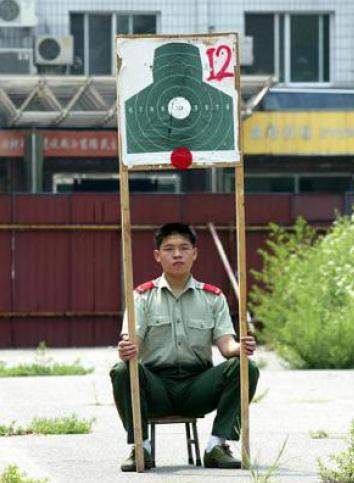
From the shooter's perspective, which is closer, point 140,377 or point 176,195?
point 140,377

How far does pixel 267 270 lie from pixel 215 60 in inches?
550

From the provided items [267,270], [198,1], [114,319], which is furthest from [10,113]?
[267,270]

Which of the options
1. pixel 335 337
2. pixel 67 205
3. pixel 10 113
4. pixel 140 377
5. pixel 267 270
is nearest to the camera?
pixel 140 377

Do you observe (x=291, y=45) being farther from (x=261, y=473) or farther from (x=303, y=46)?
(x=261, y=473)

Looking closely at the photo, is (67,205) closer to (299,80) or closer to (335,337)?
(335,337)

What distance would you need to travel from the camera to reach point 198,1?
34.9m

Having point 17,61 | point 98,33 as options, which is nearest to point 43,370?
point 17,61

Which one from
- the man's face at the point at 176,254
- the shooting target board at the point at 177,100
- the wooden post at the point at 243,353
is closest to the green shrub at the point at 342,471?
the wooden post at the point at 243,353

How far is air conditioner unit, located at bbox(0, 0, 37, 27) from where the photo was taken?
33.2 meters

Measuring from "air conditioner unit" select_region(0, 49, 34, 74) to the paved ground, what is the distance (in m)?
14.8

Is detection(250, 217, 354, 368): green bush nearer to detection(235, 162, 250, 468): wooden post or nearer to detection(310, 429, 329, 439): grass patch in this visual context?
detection(310, 429, 329, 439): grass patch

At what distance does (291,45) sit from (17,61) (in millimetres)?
5932

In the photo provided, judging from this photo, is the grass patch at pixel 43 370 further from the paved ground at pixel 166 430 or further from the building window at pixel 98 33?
the building window at pixel 98 33

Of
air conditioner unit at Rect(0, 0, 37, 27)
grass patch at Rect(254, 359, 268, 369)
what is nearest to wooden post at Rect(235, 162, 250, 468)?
grass patch at Rect(254, 359, 268, 369)
